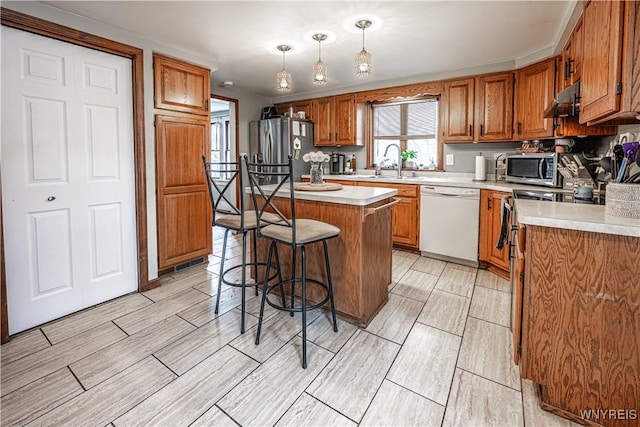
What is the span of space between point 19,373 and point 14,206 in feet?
3.51

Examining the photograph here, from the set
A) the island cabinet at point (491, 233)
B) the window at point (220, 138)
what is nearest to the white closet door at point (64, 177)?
the island cabinet at point (491, 233)

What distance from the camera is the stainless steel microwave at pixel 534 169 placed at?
2.88 meters

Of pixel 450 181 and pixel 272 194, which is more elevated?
pixel 450 181

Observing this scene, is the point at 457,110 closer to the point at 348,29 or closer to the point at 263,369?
the point at 348,29

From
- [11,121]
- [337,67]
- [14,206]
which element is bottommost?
[14,206]

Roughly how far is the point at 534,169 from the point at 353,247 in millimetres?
2100

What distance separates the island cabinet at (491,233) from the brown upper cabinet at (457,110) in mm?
907

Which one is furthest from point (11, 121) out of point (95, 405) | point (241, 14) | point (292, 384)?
point (292, 384)

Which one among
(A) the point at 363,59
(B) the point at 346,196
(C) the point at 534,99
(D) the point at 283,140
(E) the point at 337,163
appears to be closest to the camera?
(B) the point at 346,196

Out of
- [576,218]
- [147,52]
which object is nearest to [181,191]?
[147,52]

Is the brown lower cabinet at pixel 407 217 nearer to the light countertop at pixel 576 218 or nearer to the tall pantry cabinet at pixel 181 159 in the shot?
the light countertop at pixel 576 218

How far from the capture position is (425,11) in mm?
2395

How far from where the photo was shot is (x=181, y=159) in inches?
127

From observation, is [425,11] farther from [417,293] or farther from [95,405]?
[95,405]
